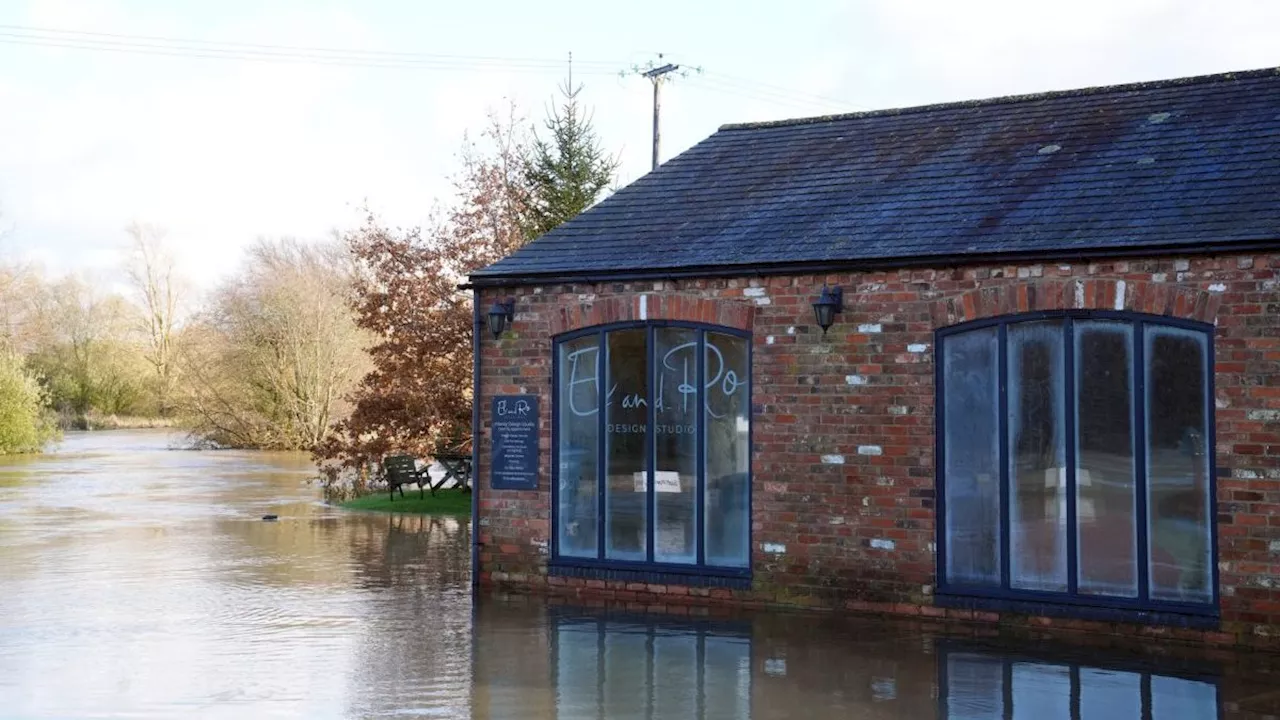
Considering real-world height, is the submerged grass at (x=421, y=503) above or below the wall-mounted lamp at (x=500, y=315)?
below

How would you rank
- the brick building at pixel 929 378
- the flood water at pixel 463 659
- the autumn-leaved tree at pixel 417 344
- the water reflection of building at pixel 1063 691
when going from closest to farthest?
the water reflection of building at pixel 1063 691 → the flood water at pixel 463 659 → the brick building at pixel 929 378 → the autumn-leaved tree at pixel 417 344

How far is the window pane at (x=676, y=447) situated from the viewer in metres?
12.1

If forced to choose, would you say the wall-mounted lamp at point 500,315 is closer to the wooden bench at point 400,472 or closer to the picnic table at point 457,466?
the picnic table at point 457,466

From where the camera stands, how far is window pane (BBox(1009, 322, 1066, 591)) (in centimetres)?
1051

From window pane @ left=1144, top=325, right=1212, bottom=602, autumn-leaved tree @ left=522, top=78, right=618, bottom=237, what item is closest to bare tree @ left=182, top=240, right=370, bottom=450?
autumn-leaved tree @ left=522, top=78, right=618, bottom=237

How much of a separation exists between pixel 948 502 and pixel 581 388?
141 inches

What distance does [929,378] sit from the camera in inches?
433

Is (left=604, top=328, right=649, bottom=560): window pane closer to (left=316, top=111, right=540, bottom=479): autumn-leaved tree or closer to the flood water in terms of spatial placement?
the flood water

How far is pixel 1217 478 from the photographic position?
983 cm

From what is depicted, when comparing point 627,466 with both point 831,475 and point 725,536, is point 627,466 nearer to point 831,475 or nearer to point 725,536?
point 725,536

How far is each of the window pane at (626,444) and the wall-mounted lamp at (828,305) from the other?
179 cm

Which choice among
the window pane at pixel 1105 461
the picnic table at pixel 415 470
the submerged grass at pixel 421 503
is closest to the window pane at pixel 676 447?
the window pane at pixel 1105 461

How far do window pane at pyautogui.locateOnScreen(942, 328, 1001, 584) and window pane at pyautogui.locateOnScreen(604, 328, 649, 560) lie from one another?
9.18ft

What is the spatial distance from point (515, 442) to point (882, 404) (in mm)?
3566
